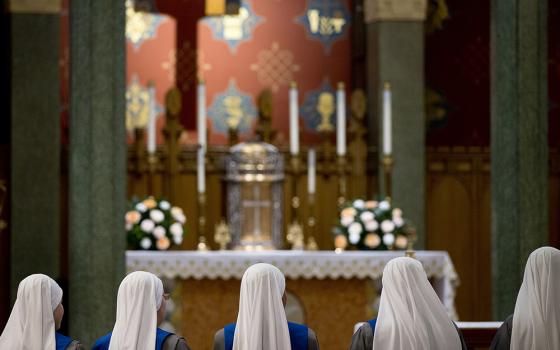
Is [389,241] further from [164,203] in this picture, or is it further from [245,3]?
[245,3]

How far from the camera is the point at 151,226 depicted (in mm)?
11289

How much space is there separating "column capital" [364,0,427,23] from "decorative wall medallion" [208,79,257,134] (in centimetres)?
202

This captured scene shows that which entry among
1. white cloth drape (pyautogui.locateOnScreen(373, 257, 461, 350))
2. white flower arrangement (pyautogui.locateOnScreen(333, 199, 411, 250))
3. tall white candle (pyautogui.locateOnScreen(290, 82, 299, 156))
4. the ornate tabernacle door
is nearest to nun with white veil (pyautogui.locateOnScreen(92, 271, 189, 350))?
white cloth drape (pyautogui.locateOnScreen(373, 257, 461, 350))

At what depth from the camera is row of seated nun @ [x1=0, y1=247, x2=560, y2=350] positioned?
6.27 meters

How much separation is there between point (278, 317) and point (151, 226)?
5.09 metres

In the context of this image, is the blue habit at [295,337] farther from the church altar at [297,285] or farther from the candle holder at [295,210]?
the candle holder at [295,210]

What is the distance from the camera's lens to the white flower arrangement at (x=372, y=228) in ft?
37.6

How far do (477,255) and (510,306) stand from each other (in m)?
4.35

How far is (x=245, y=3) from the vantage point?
48.6ft

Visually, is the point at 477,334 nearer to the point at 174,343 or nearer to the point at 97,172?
the point at 174,343

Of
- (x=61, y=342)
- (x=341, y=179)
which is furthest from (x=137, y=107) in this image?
(x=61, y=342)

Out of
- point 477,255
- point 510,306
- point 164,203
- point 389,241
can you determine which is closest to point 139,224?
point 164,203

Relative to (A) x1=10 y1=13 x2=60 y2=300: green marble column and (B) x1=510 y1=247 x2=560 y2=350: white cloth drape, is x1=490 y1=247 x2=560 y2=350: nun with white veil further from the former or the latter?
(A) x1=10 y1=13 x2=60 y2=300: green marble column

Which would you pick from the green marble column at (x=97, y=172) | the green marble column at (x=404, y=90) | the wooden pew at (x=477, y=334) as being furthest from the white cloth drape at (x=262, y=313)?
the green marble column at (x=404, y=90)
